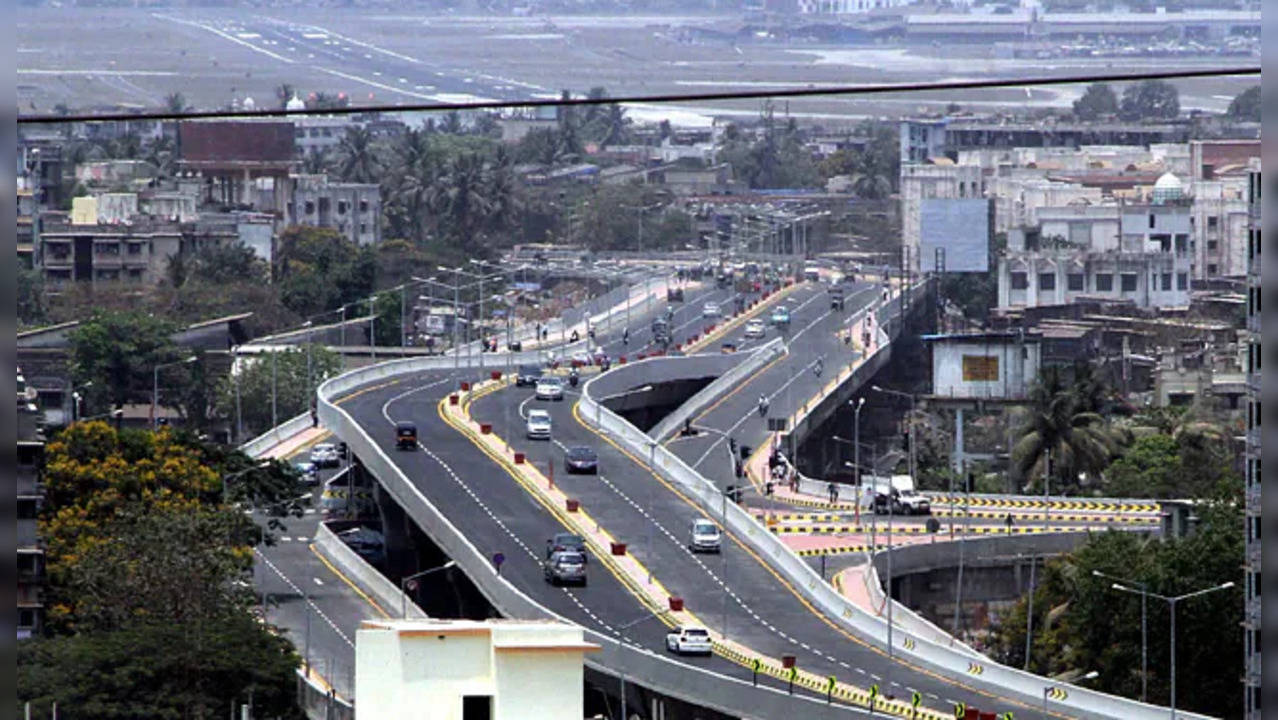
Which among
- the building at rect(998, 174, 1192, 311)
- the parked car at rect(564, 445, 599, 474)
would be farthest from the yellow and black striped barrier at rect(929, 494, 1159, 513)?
the building at rect(998, 174, 1192, 311)

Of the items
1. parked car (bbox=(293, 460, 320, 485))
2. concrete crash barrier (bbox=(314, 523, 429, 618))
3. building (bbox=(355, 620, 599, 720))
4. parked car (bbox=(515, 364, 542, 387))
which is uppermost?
building (bbox=(355, 620, 599, 720))

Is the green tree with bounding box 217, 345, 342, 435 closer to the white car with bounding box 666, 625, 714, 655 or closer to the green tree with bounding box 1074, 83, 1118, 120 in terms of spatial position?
the white car with bounding box 666, 625, 714, 655

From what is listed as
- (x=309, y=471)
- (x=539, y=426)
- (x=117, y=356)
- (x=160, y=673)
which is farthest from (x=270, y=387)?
(x=160, y=673)

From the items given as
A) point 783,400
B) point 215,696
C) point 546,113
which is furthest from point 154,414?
point 546,113

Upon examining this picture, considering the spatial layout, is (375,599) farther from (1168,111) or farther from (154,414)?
(1168,111)

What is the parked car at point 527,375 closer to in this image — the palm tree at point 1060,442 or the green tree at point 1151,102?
the palm tree at point 1060,442
